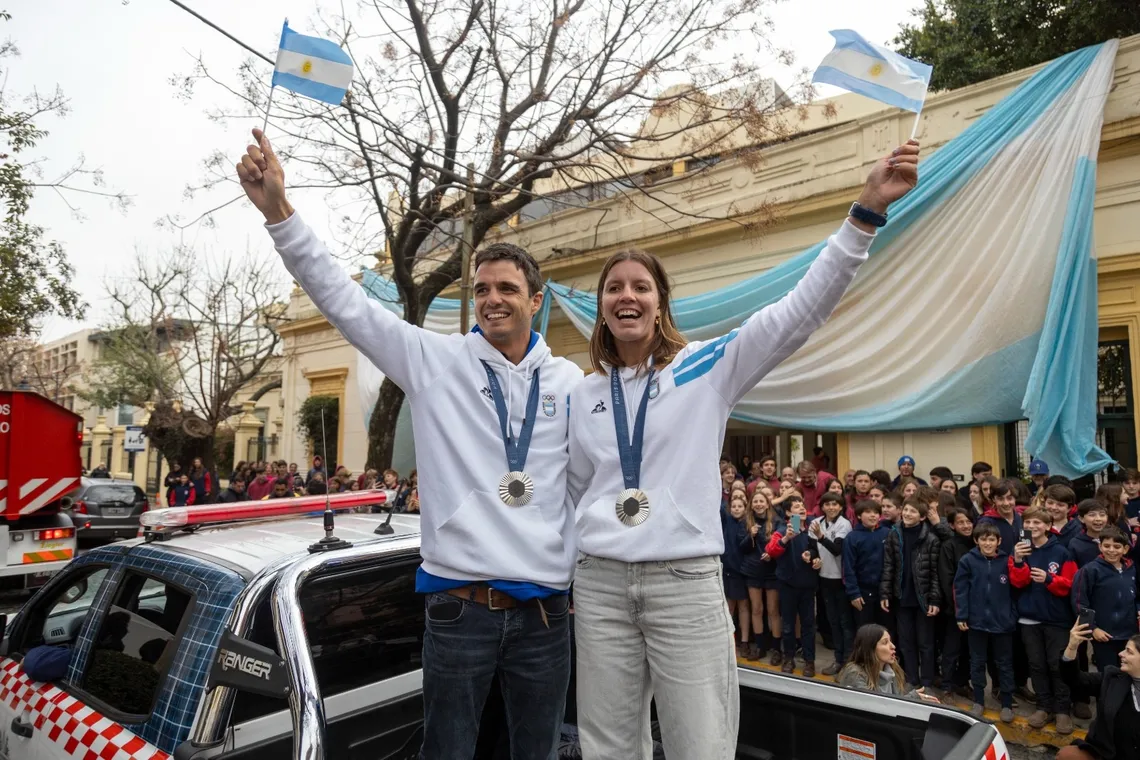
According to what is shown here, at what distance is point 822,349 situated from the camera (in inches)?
419

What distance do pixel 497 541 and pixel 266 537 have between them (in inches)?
60.2

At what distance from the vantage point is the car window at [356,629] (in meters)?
2.57

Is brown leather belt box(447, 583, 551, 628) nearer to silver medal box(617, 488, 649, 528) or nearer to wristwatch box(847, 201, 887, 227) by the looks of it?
silver medal box(617, 488, 649, 528)

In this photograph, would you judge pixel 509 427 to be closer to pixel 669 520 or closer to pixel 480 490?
pixel 480 490

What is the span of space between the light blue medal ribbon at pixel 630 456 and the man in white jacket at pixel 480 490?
175 millimetres

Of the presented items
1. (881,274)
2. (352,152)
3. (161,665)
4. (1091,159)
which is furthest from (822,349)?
(161,665)

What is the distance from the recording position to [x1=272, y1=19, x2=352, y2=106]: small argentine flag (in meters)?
2.54

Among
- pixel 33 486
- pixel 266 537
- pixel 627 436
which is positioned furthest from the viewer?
pixel 33 486

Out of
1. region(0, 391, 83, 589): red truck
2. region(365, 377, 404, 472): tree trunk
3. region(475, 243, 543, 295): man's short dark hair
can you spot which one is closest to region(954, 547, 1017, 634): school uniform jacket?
region(475, 243, 543, 295): man's short dark hair

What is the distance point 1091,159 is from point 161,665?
1011 cm

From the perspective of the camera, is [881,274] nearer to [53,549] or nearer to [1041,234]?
[1041,234]

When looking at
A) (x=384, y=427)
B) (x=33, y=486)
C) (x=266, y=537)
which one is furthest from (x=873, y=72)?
(x=384, y=427)

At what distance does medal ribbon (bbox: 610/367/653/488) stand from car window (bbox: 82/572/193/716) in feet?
5.27

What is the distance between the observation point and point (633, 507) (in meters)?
1.94
